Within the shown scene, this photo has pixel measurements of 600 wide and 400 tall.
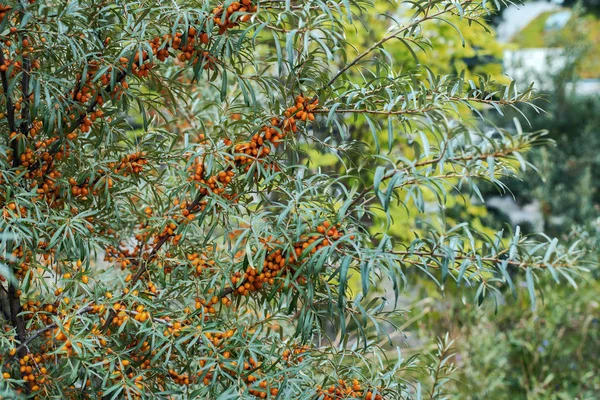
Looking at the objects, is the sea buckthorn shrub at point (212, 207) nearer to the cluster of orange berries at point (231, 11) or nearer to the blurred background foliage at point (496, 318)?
the cluster of orange berries at point (231, 11)

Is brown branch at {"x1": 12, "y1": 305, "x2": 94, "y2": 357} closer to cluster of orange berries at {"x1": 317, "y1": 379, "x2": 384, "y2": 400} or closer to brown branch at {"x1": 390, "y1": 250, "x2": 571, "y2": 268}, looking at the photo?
cluster of orange berries at {"x1": 317, "y1": 379, "x2": 384, "y2": 400}

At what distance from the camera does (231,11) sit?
1.28 meters

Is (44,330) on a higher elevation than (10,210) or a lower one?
lower

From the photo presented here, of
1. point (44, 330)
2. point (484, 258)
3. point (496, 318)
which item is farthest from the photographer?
point (496, 318)

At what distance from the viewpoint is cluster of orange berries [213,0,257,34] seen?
50.2 inches

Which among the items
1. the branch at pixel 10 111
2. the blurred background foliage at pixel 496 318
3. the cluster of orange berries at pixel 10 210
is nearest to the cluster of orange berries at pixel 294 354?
the cluster of orange berries at pixel 10 210

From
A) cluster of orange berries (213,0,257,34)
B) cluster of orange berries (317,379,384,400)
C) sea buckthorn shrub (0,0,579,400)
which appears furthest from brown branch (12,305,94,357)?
cluster of orange berries (213,0,257,34)

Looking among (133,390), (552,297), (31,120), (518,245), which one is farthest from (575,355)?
(31,120)

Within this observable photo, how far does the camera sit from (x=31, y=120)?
1.43 m

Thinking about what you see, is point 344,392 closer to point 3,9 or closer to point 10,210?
point 10,210

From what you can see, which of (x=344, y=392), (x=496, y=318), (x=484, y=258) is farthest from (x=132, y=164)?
(x=496, y=318)

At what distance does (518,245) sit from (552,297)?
133 inches

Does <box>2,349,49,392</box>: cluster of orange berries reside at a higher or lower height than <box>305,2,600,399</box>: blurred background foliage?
higher

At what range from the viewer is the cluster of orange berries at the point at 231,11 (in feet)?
4.18
